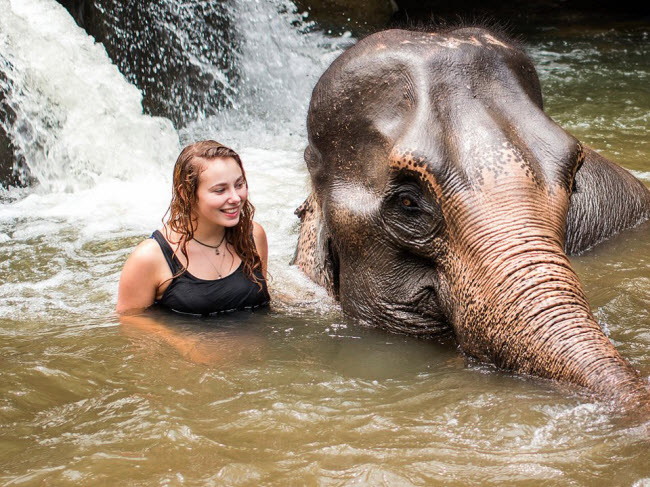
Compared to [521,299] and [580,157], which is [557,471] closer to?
[521,299]

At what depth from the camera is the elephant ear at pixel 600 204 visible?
499 centimetres

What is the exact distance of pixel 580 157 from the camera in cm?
363

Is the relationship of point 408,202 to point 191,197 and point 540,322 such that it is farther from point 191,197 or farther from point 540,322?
point 191,197

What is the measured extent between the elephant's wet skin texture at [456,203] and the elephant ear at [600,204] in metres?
1.19

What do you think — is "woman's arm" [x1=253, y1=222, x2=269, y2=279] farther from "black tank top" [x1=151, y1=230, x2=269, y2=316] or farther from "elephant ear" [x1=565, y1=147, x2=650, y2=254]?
"elephant ear" [x1=565, y1=147, x2=650, y2=254]

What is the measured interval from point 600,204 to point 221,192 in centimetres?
222

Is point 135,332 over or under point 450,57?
under

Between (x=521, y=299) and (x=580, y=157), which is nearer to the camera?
(x=521, y=299)

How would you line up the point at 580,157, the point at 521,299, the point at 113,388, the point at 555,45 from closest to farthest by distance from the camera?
the point at 521,299
the point at 113,388
the point at 580,157
the point at 555,45

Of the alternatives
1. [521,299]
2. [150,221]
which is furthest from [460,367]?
[150,221]

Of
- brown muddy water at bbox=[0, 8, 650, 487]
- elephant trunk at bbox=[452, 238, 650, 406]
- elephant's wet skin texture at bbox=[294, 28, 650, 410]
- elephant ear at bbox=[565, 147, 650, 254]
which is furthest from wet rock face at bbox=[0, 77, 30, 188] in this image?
elephant trunk at bbox=[452, 238, 650, 406]

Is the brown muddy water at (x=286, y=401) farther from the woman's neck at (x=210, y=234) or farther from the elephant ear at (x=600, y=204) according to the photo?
the woman's neck at (x=210, y=234)

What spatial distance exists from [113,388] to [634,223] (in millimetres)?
3306

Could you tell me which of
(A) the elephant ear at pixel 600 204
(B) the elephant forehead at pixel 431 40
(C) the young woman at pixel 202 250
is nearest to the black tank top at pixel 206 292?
(C) the young woman at pixel 202 250
